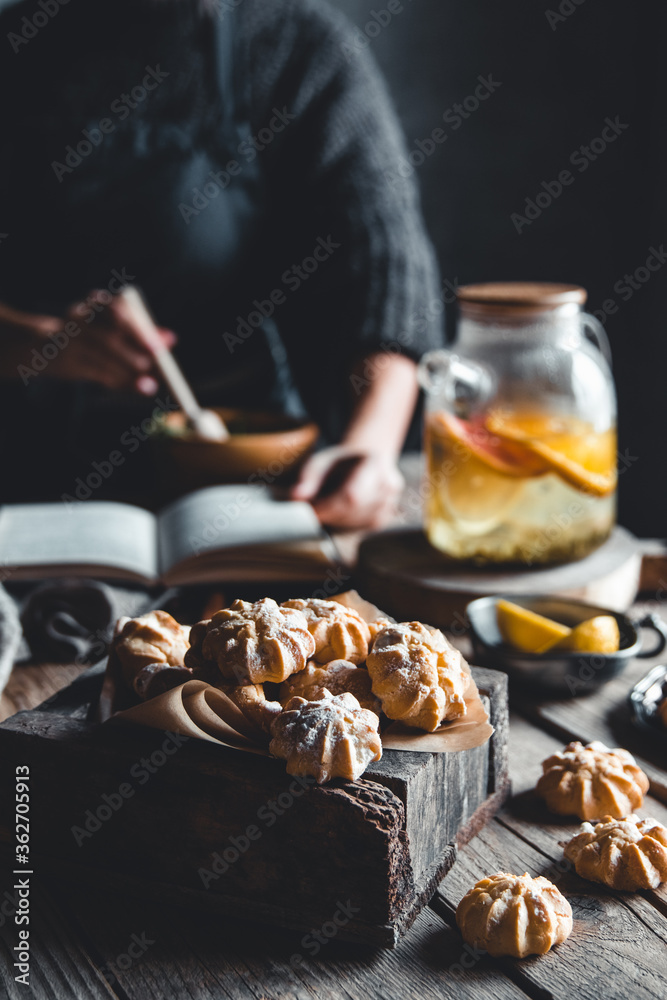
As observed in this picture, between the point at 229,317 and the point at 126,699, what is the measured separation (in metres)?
1.30

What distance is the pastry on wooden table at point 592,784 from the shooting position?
78 centimetres

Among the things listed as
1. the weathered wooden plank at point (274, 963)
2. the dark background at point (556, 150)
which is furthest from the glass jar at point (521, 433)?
the dark background at point (556, 150)

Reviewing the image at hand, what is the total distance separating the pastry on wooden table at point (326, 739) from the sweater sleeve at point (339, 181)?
50.8 inches

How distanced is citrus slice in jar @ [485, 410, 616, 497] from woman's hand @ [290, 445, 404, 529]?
345 mm

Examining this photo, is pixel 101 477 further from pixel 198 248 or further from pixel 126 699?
pixel 126 699

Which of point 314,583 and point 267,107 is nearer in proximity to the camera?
point 314,583

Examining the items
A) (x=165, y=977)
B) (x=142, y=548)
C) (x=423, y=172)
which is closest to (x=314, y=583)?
(x=142, y=548)

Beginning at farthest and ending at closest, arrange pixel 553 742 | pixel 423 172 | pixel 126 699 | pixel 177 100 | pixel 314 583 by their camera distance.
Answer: pixel 423 172 → pixel 177 100 → pixel 314 583 → pixel 553 742 → pixel 126 699

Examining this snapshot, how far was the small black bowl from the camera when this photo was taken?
964 millimetres

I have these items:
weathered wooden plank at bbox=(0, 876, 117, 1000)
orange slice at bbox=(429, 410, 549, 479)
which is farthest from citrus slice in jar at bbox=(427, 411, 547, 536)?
weathered wooden plank at bbox=(0, 876, 117, 1000)

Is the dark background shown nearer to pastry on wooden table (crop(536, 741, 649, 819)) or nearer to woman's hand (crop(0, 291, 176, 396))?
woman's hand (crop(0, 291, 176, 396))

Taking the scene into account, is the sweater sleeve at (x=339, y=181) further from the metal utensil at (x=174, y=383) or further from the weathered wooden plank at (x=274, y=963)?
the weathered wooden plank at (x=274, y=963)

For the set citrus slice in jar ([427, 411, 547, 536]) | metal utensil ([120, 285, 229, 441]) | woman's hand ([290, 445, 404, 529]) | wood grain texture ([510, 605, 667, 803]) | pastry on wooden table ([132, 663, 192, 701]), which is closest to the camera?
pastry on wooden table ([132, 663, 192, 701])

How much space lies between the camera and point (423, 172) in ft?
8.89
